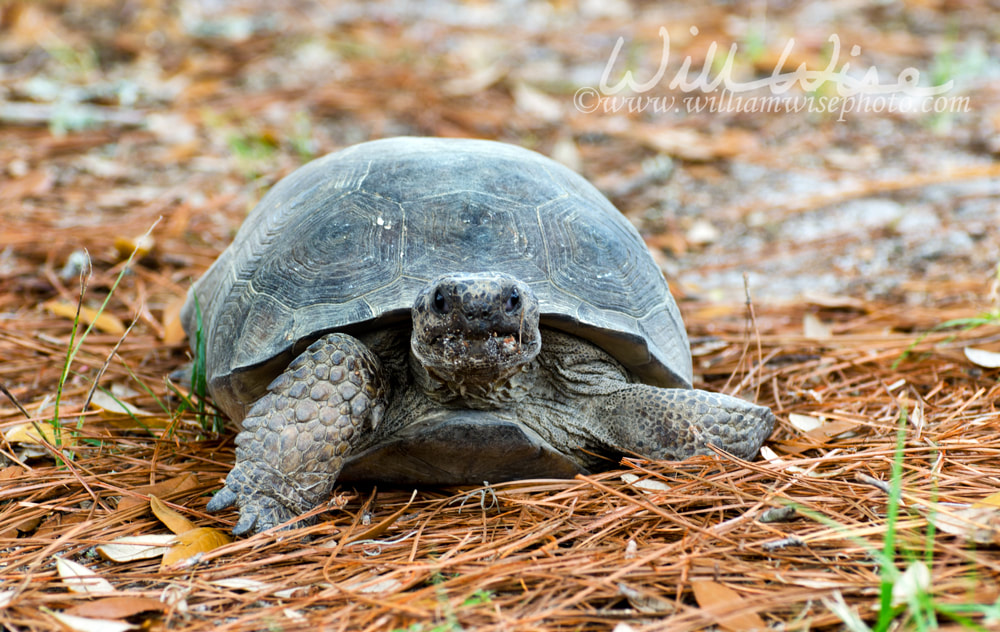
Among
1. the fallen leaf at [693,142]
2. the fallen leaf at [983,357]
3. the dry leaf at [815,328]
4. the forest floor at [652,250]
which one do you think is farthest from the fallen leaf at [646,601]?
the fallen leaf at [693,142]

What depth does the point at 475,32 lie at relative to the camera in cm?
918

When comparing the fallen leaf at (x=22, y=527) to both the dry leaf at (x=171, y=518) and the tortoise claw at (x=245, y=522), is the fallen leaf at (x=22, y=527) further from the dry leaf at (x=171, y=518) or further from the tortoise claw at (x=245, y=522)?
the tortoise claw at (x=245, y=522)

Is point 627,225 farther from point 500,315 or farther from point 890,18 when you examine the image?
point 890,18

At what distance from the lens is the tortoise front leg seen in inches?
92.5

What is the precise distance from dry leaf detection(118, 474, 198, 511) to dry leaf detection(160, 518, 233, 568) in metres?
0.28

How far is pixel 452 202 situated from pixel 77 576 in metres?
1.51

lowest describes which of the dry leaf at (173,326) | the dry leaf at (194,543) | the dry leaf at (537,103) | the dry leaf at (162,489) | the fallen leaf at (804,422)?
the dry leaf at (194,543)

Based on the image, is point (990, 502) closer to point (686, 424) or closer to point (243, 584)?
point (686, 424)

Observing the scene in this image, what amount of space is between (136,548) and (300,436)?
505 millimetres

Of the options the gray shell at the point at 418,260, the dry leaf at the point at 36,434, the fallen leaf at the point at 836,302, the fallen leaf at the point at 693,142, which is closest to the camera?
the gray shell at the point at 418,260

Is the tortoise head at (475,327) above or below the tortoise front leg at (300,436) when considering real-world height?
above

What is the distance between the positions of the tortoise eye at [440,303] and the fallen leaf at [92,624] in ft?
3.45

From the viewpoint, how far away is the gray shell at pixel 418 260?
2611mm

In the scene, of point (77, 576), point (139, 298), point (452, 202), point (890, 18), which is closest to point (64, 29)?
point (139, 298)
